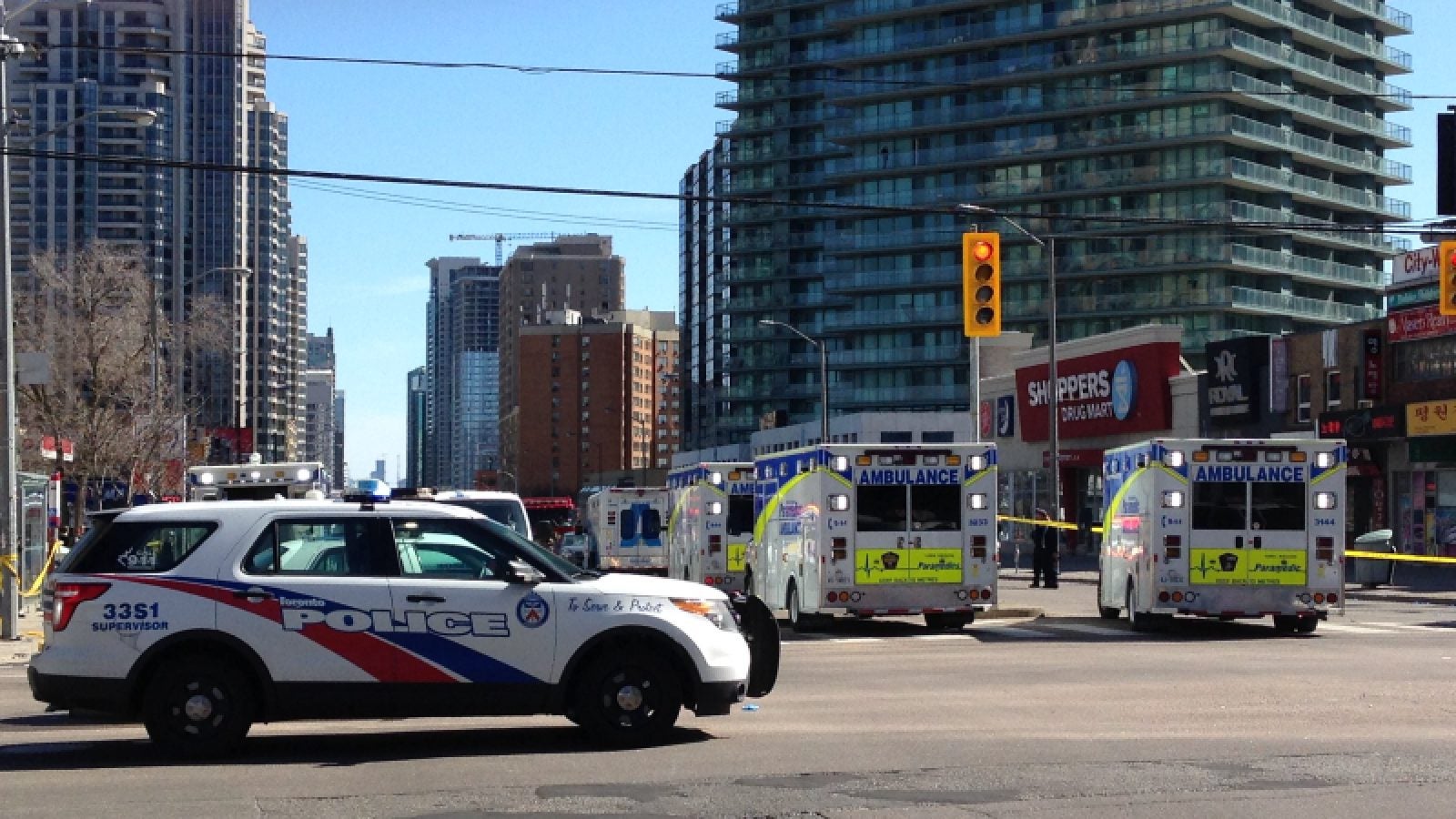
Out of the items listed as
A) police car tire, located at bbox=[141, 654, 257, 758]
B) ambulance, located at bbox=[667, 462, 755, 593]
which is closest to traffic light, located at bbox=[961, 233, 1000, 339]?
ambulance, located at bbox=[667, 462, 755, 593]

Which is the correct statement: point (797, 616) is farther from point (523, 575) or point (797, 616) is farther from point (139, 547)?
point (139, 547)

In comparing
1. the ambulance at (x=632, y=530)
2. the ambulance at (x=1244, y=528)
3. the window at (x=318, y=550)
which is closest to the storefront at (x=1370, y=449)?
the ambulance at (x=632, y=530)

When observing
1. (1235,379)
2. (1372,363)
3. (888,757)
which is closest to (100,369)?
(1235,379)

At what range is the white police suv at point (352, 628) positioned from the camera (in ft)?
39.8

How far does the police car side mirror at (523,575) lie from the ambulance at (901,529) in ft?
41.0

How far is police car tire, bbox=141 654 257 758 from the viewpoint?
12070 mm

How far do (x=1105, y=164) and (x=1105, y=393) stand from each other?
44123mm

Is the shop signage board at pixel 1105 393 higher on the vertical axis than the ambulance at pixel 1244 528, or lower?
higher

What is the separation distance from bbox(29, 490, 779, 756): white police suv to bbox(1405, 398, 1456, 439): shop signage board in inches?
1405

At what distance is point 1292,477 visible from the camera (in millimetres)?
24641

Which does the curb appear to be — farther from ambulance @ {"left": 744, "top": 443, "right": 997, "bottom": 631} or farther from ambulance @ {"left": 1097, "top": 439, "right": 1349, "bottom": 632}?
ambulance @ {"left": 1097, "top": 439, "right": 1349, "bottom": 632}

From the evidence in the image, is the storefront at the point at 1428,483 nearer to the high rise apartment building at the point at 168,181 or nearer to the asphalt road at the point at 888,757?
the asphalt road at the point at 888,757

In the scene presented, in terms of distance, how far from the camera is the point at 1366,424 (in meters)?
47.2

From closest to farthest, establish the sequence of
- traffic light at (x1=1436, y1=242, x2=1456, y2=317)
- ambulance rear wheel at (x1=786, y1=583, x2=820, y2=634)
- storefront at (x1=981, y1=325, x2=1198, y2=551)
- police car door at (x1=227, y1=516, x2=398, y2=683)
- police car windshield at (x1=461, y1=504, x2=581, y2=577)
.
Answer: police car door at (x1=227, y1=516, x2=398, y2=683)
police car windshield at (x1=461, y1=504, x2=581, y2=577)
ambulance rear wheel at (x1=786, y1=583, x2=820, y2=634)
traffic light at (x1=1436, y1=242, x2=1456, y2=317)
storefront at (x1=981, y1=325, x2=1198, y2=551)
